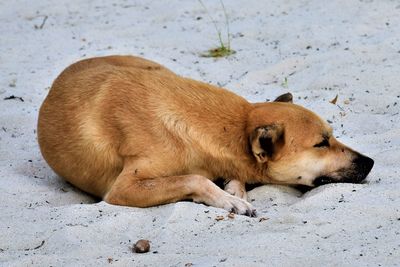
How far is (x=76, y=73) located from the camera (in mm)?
5516

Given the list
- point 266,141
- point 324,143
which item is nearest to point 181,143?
point 266,141

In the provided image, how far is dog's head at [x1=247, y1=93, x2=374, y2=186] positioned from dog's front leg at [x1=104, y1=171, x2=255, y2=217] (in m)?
0.40

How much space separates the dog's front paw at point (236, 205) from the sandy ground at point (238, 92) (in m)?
0.11

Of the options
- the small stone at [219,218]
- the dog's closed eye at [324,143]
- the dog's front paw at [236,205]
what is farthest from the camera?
the dog's closed eye at [324,143]

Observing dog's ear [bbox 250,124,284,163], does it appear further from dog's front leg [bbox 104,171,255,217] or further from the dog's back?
dog's front leg [bbox 104,171,255,217]

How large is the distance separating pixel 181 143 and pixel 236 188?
44 cm

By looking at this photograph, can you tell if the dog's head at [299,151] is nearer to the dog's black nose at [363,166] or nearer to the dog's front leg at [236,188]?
the dog's black nose at [363,166]

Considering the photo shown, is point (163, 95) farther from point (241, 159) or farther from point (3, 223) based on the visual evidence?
point (3, 223)

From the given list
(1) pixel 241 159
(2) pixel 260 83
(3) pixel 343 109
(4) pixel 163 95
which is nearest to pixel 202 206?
(1) pixel 241 159

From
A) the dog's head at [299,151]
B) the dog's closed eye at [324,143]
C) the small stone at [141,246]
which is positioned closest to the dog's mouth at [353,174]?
the dog's head at [299,151]

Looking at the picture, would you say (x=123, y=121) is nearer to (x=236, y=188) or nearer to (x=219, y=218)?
(x=236, y=188)

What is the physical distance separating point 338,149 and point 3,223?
7.02 feet

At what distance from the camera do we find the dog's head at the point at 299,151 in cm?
487

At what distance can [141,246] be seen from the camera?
3.97 meters
